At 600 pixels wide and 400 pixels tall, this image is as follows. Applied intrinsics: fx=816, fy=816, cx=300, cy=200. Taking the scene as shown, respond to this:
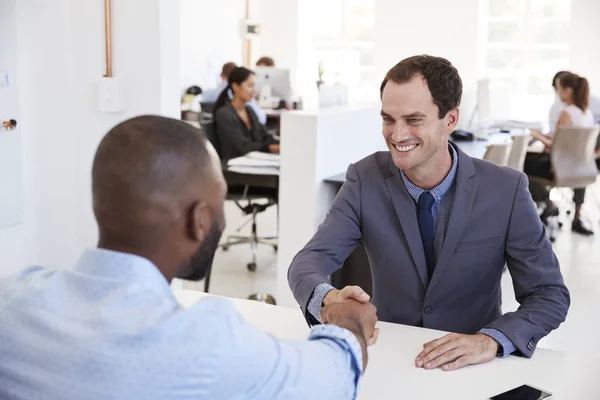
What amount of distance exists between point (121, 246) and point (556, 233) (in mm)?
6169

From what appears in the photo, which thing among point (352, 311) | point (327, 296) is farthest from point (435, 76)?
point (352, 311)

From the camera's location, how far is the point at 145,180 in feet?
3.48

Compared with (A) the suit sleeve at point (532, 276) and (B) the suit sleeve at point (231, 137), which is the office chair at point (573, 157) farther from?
A: (A) the suit sleeve at point (532, 276)

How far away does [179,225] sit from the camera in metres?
1.10

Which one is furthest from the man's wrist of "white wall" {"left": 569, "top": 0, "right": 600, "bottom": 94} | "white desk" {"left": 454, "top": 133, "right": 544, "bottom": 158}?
"white wall" {"left": 569, "top": 0, "right": 600, "bottom": 94}

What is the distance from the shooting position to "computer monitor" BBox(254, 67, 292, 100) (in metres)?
9.48

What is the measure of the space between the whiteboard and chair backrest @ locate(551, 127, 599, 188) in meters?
4.27

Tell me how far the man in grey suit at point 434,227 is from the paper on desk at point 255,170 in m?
2.54

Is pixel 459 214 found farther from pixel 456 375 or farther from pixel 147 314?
pixel 147 314

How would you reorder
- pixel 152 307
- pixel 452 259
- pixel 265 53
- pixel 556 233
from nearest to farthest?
pixel 152 307
pixel 452 259
pixel 556 233
pixel 265 53

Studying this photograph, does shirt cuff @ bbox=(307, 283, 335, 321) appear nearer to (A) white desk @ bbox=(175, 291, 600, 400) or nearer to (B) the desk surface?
(A) white desk @ bbox=(175, 291, 600, 400)

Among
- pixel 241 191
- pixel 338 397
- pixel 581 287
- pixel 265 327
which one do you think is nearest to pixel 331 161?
pixel 241 191

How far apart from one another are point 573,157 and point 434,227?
455cm

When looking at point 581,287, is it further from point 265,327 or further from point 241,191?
point 265,327
